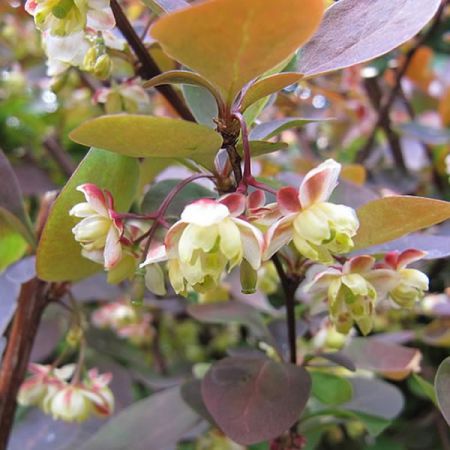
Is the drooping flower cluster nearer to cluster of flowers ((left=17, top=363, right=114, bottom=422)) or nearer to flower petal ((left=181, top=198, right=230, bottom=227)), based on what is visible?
flower petal ((left=181, top=198, right=230, bottom=227))

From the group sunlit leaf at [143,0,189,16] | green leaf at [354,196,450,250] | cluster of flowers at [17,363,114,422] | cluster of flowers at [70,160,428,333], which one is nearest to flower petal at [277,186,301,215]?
cluster of flowers at [70,160,428,333]

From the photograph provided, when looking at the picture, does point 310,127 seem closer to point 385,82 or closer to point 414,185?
point 385,82

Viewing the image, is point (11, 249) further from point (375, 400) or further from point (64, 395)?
point (375, 400)

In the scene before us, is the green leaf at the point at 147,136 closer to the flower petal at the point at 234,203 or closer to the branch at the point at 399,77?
the flower petal at the point at 234,203

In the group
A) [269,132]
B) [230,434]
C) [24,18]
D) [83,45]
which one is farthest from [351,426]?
[24,18]

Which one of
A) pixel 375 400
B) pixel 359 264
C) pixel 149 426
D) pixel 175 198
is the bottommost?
pixel 375 400

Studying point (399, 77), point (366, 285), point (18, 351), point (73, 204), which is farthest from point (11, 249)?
point (399, 77)
